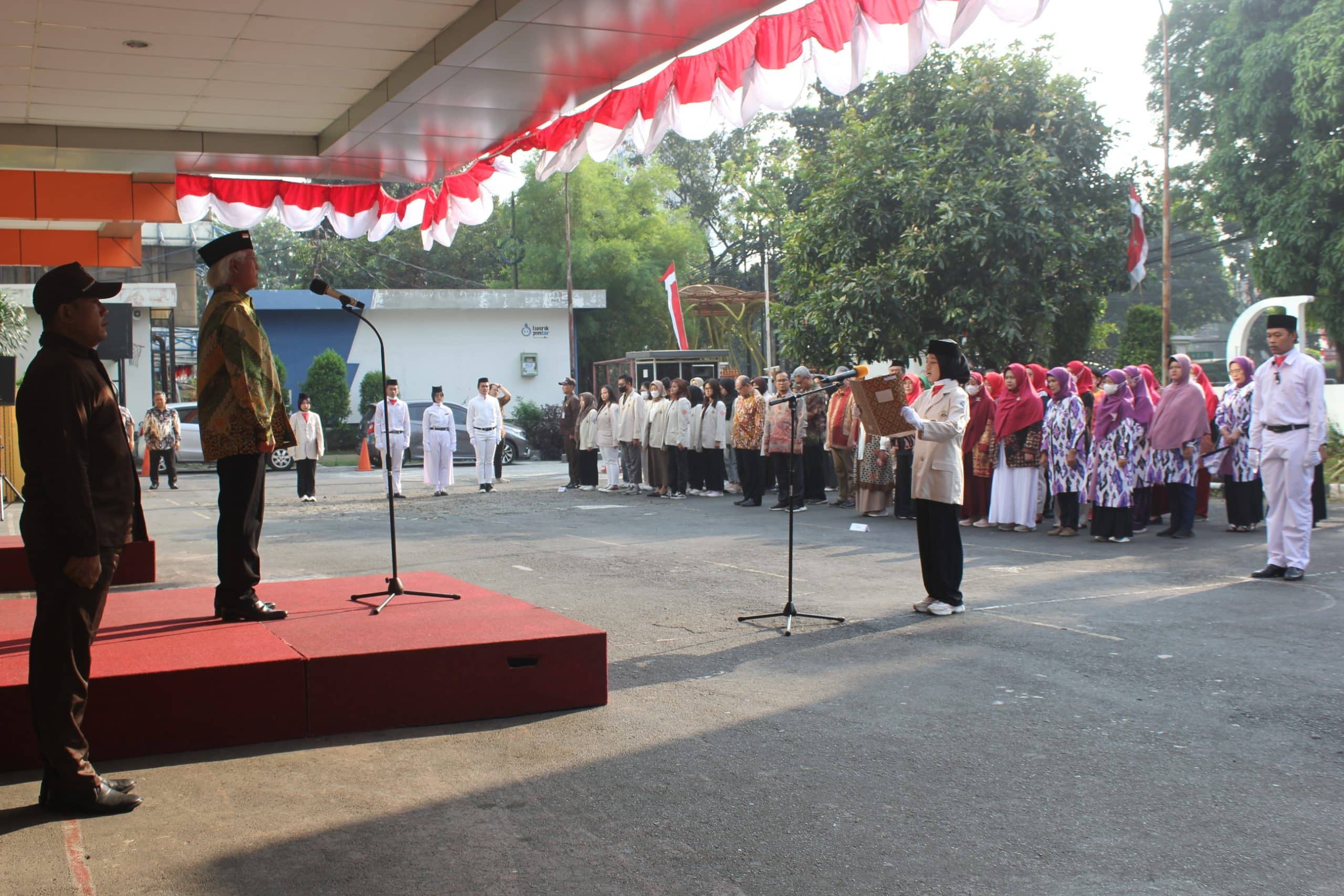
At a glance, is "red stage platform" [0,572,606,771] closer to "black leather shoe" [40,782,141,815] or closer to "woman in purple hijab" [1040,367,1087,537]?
"black leather shoe" [40,782,141,815]

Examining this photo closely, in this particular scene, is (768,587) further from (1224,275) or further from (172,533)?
(1224,275)

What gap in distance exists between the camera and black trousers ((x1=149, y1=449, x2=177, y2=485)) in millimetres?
21703

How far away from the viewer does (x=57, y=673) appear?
3.90 metres

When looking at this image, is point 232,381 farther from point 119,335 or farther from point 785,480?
point 119,335

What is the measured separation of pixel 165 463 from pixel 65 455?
64.0 ft

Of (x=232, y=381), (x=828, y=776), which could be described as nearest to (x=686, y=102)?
(x=232, y=381)

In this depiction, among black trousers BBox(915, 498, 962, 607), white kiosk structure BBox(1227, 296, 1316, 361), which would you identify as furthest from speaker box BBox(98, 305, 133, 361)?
white kiosk structure BBox(1227, 296, 1316, 361)

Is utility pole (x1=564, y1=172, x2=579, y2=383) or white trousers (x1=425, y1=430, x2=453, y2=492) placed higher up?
utility pole (x1=564, y1=172, x2=579, y2=383)

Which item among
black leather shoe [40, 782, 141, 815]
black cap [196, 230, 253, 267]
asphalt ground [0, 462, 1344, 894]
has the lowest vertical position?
asphalt ground [0, 462, 1344, 894]

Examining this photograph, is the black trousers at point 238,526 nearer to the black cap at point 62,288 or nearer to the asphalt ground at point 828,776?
the asphalt ground at point 828,776

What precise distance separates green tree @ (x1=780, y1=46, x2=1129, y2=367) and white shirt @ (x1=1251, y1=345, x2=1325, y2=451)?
9290 mm

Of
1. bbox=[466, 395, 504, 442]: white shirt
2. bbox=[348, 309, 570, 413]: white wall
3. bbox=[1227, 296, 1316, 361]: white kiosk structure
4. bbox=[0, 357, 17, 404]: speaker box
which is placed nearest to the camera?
bbox=[0, 357, 17, 404]: speaker box

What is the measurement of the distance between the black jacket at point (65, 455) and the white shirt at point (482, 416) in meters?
16.5

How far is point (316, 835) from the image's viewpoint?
149 inches
